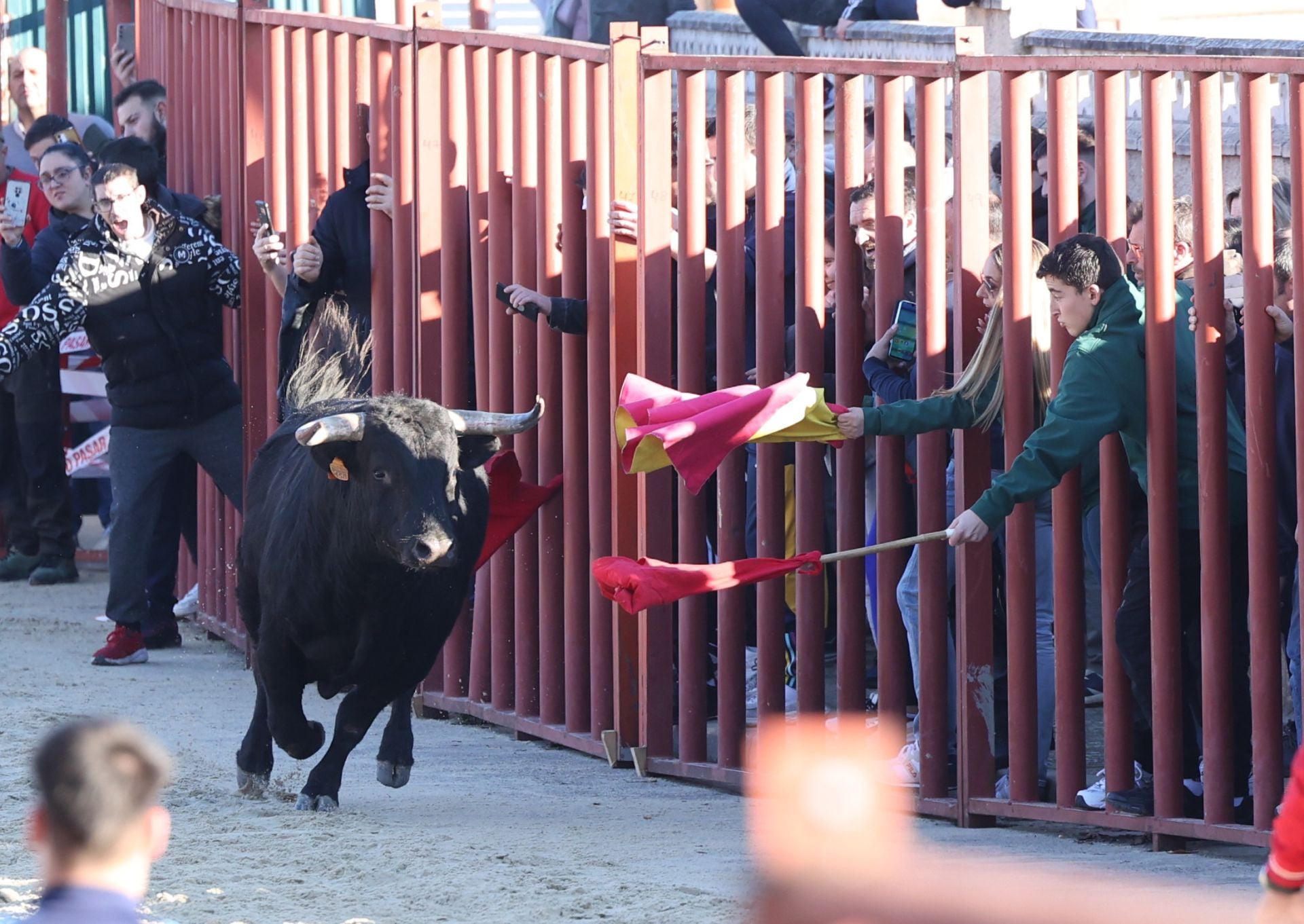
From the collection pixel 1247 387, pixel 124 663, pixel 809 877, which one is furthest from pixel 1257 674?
pixel 124 663

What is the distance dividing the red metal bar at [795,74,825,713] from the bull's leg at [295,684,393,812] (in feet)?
4.53

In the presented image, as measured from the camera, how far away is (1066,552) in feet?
20.6

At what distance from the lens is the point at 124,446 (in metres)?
9.45

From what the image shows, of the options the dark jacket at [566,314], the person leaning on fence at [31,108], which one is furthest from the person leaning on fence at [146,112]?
the dark jacket at [566,314]

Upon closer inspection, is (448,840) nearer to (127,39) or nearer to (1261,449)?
(1261,449)

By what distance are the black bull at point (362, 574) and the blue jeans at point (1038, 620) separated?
1342 millimetres

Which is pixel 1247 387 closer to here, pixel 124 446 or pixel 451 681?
pixel 451 681

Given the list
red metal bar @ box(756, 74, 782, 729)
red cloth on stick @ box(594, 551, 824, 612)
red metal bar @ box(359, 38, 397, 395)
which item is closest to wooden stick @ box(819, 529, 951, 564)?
red cloth on stick @ box(594, 551, 824, 612)

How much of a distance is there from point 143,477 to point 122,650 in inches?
30.6

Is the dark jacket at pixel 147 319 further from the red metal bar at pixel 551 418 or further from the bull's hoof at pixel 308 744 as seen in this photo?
the bull's hoof at pixel 308 744

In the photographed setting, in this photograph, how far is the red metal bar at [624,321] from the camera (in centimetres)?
730

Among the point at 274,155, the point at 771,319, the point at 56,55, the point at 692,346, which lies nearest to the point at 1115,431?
the point at 771,319

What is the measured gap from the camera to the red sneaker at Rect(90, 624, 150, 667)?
9289mm

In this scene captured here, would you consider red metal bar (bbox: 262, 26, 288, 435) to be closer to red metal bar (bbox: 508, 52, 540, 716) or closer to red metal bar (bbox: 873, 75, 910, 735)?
red metal bar (bbox: 508, 52, 540, 716)
